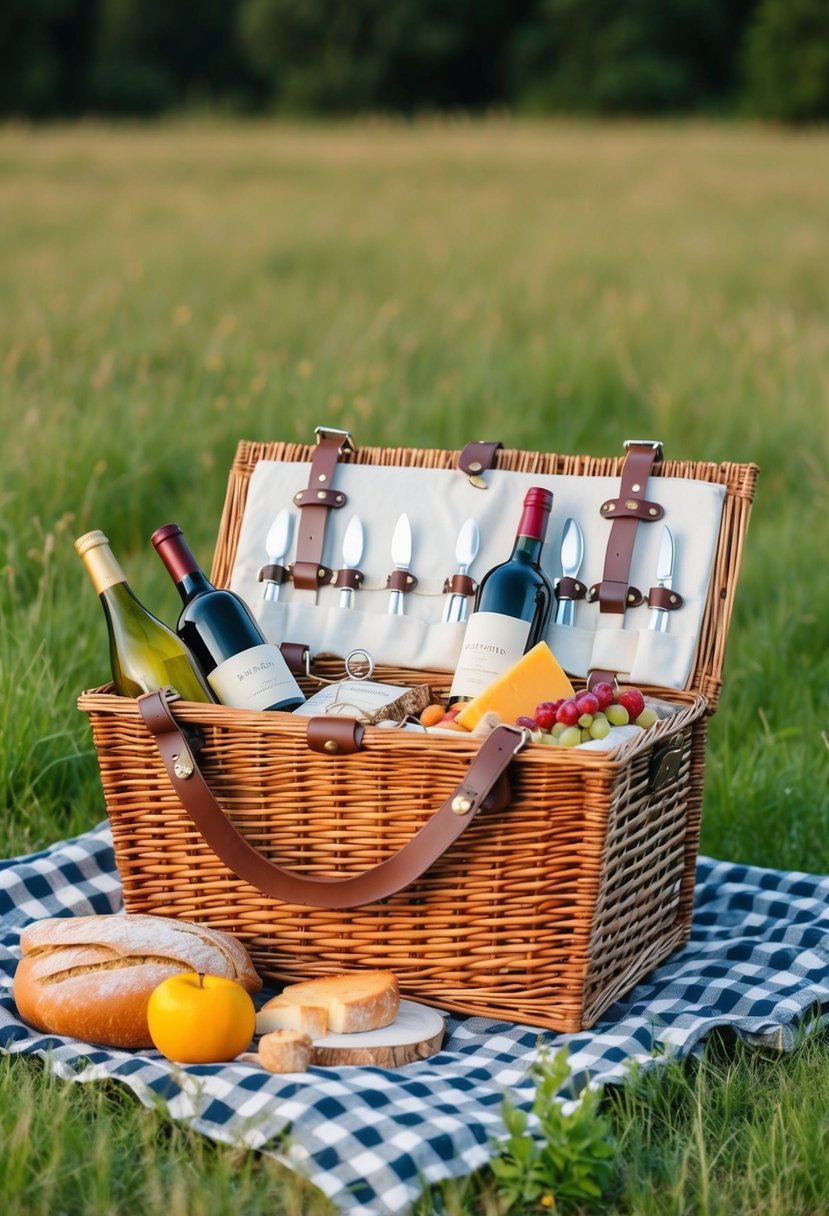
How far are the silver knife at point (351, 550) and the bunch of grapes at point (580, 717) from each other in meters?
0.69

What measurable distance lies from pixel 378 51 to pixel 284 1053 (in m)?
31.4

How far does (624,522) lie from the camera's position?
275cm

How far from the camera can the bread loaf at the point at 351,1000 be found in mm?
2141

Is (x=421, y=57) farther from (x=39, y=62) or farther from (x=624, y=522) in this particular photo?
(x=624, y=522)

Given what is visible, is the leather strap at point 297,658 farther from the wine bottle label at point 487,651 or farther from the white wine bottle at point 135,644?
the wine bottle label at point 487,651

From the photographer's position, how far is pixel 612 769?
212 centimetres

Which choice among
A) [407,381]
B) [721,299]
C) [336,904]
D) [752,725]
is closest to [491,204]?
[721,299]

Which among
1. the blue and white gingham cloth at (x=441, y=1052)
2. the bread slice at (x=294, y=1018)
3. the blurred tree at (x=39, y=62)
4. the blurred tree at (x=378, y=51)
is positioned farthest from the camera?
the blurred tree at (x=378, y=51)

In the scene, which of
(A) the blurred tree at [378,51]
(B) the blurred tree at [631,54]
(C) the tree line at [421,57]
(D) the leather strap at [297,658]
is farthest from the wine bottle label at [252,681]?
(A) the blurred tree at [378,51]

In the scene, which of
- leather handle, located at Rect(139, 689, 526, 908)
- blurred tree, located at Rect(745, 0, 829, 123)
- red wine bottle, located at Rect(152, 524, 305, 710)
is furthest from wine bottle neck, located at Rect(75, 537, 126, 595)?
blurred tree, located at Rect(745, 0, 829, 123)

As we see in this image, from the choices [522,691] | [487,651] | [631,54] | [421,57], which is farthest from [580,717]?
[421,57]

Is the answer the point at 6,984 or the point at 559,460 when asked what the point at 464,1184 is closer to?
the point at 6,984

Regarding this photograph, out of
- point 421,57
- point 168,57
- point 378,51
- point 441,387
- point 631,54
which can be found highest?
point 168,57

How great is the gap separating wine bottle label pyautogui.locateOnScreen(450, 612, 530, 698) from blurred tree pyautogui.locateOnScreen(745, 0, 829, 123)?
25.6 metres
